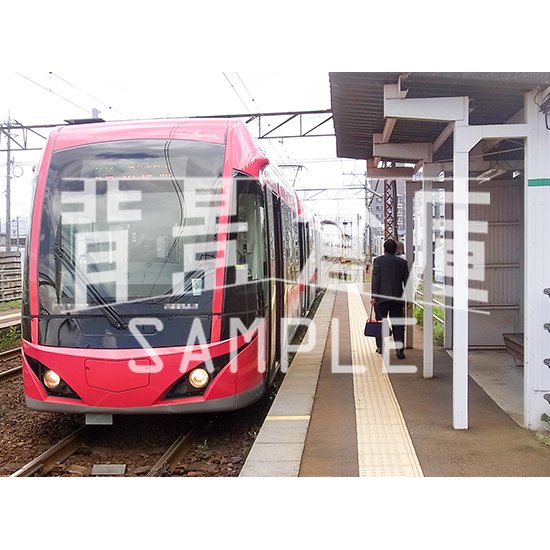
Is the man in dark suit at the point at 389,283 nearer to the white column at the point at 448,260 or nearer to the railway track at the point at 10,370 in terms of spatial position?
the white column at the point at 448,260

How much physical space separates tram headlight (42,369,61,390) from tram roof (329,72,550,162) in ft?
12.3

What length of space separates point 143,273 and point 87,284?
21.0 inches

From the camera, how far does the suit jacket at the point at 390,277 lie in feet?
32.8

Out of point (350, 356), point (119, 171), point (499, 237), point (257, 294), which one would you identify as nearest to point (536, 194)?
point (257, 294)

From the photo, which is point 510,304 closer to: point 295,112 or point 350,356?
point 350,356

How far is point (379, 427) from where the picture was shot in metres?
6.72

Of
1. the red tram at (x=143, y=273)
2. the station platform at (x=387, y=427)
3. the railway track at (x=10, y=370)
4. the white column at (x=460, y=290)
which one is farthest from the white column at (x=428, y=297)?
the railway track at (x=10, y=370)

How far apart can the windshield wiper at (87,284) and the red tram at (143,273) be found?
1cm

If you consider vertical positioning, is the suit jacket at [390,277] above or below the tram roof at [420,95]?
below

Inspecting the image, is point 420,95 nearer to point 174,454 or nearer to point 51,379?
point 174,454

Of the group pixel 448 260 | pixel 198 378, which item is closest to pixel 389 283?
pixel 448 260

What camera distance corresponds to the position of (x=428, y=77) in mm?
5992

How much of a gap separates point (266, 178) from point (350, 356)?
13.5 feet

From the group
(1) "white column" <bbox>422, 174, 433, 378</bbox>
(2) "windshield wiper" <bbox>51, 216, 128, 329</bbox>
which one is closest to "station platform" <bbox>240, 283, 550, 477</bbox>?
(1) "white column" <bbox>422, 174, 433, 378</bbox>
